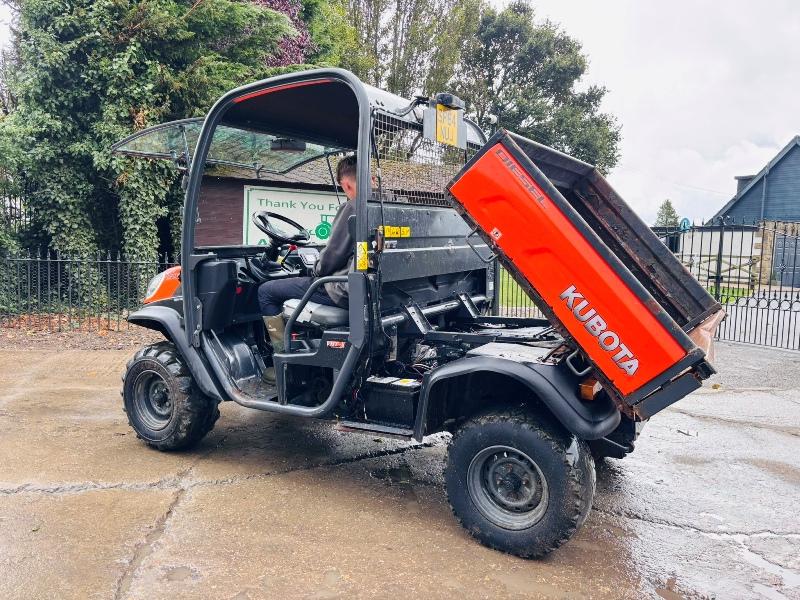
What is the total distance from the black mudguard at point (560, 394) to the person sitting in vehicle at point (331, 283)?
1.00 m

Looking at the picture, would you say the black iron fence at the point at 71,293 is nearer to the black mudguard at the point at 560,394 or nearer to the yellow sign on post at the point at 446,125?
the yellow sign on post at the point at 446,125

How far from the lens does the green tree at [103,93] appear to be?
425 inches

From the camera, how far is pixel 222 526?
372 cm

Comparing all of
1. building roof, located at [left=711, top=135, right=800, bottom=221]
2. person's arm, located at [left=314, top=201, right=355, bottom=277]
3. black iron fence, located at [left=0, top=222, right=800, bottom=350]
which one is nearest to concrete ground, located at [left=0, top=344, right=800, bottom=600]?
person's arm, located at [left=314, top=201, right=355, bottom=277]

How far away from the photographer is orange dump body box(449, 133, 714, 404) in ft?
9.91

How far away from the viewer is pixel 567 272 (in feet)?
10.4

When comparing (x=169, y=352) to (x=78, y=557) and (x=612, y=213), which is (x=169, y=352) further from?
(x=612, y=213)

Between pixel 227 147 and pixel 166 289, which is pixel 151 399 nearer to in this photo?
pixel 166 289

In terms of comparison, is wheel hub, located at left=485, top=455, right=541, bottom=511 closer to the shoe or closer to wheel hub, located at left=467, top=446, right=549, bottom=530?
wheel hub, located at left=467, top=446, right=549, bottom=530

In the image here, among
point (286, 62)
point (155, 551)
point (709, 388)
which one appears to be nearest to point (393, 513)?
point (155, 551)

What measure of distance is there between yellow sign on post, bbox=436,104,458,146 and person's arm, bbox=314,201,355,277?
76cm

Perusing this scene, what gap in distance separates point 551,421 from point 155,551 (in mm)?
2189

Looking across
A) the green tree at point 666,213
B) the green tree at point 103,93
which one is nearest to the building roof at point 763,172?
the green tree at point 666,213

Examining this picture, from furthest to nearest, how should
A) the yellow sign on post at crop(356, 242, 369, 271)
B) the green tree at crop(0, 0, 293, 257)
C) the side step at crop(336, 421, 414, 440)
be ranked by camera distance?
the green tree at crop(0, 0, 293, 257) < the side step at crop(336, 421, 414, 440) < the yellow sign on post at crop(356, 242, 369, 271)
